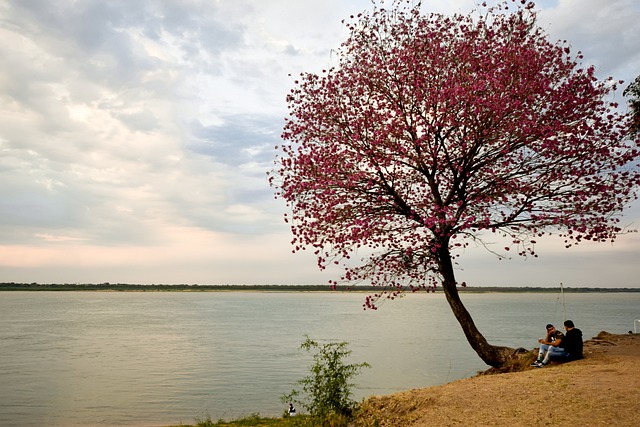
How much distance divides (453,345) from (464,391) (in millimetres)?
43851

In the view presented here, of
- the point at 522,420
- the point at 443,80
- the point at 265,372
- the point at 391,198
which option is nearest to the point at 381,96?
the point at 443,80

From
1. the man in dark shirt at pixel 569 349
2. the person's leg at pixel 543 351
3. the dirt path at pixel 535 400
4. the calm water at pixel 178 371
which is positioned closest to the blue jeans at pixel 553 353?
the man in dark shirt at pixel 569 349

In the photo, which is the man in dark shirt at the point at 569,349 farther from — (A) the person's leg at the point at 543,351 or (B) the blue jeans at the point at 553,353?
(A) the person's leg at the point at 543,351

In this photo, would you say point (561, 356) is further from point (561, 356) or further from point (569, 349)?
point (569, 349)

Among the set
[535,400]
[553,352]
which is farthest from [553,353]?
[535,400]

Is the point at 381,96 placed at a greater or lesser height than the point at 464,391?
greater

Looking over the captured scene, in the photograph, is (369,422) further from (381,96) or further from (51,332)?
(51,332)

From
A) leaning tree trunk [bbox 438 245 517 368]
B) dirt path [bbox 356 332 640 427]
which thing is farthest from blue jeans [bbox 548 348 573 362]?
leaning tree trunk [bbox 438 245 517 368]

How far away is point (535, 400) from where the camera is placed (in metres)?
14.0

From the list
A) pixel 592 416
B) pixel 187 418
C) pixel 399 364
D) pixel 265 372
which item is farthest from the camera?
pixel 399 364

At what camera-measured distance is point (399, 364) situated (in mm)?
43594

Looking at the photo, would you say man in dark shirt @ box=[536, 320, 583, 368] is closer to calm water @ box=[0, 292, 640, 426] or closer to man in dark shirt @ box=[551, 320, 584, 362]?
man in dark shirt @ box=[551, 320, 584, 362]

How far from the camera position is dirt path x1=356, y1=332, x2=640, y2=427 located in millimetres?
12688

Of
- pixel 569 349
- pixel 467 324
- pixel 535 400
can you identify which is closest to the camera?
pixel 535 400
